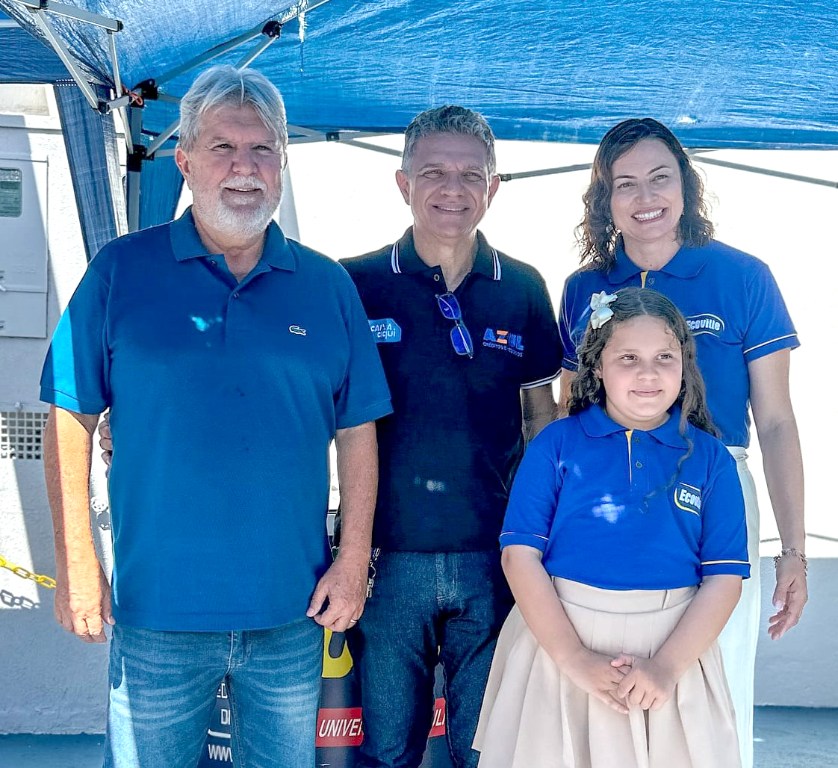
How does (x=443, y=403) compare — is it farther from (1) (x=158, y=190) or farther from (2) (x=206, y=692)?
(1) (x=158, y=190)

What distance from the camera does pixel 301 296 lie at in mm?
1995

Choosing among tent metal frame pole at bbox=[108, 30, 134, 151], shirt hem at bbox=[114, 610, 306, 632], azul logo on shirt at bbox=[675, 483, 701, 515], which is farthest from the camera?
tent metal frame pole at bbox=[108, 30, 134, 151]

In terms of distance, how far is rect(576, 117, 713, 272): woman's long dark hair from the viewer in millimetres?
2344

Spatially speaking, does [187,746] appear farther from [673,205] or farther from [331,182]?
[331,182]

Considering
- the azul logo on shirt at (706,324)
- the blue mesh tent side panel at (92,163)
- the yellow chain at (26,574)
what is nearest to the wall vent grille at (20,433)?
the yellow chain at (26,574)

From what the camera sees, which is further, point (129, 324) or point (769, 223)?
point (769, 223)

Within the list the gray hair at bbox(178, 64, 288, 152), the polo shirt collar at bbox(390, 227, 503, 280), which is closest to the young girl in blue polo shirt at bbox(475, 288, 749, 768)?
the polo shirt collar at bbox(390, 227, 503, 280)

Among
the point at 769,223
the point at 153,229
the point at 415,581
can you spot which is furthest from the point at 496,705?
the point at 769,223

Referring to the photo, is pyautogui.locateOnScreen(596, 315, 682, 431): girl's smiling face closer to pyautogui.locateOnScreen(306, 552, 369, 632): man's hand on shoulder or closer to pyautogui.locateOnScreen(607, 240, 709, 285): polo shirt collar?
pyautogui.locateOnScreen(607, 240, 709, 285): polo shirt collar

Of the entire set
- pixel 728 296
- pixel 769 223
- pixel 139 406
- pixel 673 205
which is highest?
pixel 769 223

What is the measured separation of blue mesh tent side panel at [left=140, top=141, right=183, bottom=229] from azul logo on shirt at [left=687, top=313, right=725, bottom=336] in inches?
76.6

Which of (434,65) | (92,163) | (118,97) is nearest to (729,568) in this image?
(434,65)

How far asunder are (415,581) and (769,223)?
317 cm

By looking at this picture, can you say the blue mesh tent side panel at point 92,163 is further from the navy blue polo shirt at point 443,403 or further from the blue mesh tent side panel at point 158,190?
the navy blue polo shirt at point 443,403
